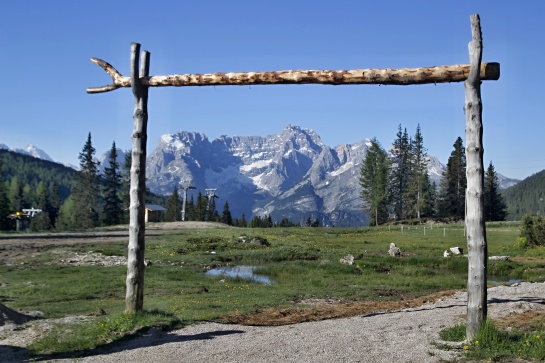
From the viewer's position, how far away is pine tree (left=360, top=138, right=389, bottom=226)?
12606cm

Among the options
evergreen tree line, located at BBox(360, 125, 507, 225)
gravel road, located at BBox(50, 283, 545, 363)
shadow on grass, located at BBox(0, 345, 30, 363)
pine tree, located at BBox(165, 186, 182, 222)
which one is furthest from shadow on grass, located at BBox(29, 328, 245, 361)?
pine tree, located at BBox(165, 186, 182, 222)

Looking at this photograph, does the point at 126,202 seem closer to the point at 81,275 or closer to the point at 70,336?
the point at 81,275

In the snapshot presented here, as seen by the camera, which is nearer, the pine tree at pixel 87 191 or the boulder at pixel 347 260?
the boulder at pixel 347 260

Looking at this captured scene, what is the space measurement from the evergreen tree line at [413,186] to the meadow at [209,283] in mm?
74665

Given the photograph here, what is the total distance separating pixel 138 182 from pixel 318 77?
21.7ft

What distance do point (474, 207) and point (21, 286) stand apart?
2217 centimetres

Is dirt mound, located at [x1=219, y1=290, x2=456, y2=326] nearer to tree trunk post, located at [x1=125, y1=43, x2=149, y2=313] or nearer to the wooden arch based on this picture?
tree trunk post, located at [x1=125, y1=43, x2=149, y2=313]

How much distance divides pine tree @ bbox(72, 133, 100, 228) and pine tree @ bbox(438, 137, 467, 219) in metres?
82.9

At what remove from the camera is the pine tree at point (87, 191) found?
428ft

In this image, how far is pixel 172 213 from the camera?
16362cm

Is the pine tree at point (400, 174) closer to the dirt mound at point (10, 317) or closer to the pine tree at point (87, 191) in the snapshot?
the pine tree at point (87, 191)

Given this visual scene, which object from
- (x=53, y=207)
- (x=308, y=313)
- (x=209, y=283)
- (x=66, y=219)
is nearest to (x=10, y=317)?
(x=308, y=313)

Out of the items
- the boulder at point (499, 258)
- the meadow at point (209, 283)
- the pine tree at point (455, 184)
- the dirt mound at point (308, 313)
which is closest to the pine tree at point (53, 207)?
the pine tree at point (455, 184)

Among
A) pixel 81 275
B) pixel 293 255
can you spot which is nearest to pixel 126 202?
pixel 293 255
